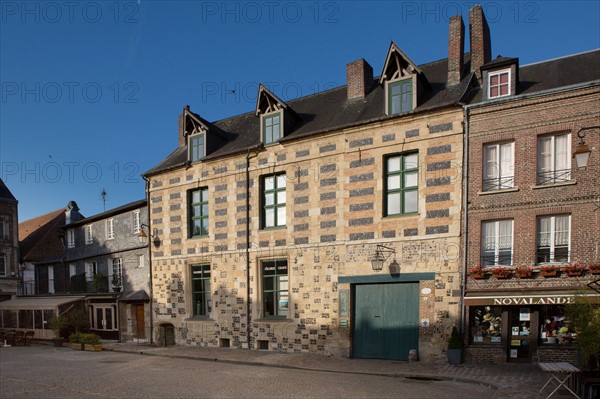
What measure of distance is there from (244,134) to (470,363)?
1179 centimetres

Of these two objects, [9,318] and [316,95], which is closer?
[316,95]

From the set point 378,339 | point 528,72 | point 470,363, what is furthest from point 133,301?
point 528,72

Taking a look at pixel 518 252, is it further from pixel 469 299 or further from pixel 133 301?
pixel 133 301

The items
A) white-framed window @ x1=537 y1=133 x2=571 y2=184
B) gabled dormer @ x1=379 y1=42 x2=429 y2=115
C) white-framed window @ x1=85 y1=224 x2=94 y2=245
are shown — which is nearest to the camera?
white-framed window @ x1=537 y1=133 x2=571 y2=184

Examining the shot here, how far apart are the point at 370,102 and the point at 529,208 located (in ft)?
20.7

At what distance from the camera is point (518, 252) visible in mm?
12758

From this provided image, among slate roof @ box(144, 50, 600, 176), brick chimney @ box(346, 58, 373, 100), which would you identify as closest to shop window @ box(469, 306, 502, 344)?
slate roof @ box(144, 50, 600, 176)

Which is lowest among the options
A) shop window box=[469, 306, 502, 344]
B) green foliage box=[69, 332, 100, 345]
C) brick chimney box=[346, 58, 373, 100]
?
green foliage box=[69, 332, 100, 345]

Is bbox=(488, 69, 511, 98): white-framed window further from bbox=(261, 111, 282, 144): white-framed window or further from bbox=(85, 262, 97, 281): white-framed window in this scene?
bbox=(85, 262, 97, 281): white-framed window

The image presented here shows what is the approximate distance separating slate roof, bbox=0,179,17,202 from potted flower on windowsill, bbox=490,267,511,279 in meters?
31.8

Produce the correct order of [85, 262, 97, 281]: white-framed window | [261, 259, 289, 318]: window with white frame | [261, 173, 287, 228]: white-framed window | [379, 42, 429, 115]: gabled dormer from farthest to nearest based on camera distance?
[85, 262, 97, 281]: white-framed window, [261, 173, 287, 228]: white-framed window, [261, 259, 289, 318]: window with white frame, [379, 42, 429, 115]: gabled dormer

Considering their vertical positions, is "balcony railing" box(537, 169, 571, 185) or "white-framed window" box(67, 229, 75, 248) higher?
"balcony railing" box(537, 169, 571, 185)

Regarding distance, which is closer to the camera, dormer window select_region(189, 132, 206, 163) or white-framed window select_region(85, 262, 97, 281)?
dormer window select_region(189, 132, 206, 163)

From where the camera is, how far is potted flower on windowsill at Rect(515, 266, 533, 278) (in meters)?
12.4
